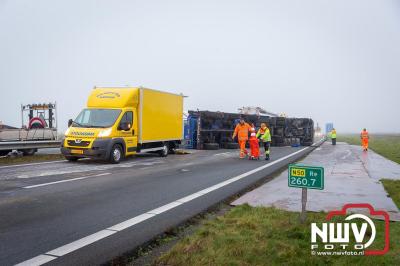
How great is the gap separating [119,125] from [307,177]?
10.1 meters

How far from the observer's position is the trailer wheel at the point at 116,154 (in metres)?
13.8

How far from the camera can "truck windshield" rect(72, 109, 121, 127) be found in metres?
14.3

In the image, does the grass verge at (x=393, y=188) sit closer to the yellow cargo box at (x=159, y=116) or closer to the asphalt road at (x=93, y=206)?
the asphalt road at (x=93, y=206)

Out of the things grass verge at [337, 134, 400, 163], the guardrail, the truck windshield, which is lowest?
grass verge at [337, 134, 400, 163]

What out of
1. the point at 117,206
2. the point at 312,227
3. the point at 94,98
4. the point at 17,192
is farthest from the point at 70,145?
the point at 312,227

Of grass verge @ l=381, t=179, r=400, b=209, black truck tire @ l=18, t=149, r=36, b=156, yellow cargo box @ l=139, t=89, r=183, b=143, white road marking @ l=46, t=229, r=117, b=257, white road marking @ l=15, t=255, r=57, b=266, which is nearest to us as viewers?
white road marking @ l=15, t=255, r=57, b=266

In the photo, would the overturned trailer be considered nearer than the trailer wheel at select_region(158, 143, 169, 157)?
No

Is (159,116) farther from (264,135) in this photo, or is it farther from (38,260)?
(38,260)

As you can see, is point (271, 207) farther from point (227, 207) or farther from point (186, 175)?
point (186, 175)

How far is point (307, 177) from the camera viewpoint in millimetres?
5309

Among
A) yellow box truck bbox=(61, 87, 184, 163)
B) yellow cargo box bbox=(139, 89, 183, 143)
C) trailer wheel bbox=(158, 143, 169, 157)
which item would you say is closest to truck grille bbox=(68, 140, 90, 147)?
yellow box truck bbox=(61, 87, 184, 163)

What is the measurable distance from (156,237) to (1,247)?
1.87 meters

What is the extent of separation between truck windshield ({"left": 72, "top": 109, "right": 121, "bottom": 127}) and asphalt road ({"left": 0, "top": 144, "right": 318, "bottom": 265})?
2.63m

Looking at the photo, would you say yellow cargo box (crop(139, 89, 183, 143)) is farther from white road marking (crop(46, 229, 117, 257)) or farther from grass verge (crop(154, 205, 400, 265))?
white road marking (crop(46, 229, 117, 257))
